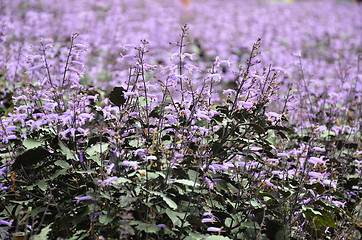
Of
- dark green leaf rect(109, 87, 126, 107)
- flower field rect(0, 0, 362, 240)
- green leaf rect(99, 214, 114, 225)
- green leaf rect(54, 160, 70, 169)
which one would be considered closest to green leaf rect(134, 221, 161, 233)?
flower field rect(0, 0, 362, 240)

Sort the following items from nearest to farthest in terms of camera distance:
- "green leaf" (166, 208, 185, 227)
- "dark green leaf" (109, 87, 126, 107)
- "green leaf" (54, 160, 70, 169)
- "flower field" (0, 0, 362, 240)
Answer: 1. "green leaf" (166, 208, 185, 227)
2. "flower field" (0, 0, 362, 240)
3. "green leaf" (54, 160, 70, 169)
4. "dark green leaf" (109, 87, 126, 107)

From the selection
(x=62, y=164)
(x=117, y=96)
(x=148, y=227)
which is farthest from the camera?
(x=117, y=96)

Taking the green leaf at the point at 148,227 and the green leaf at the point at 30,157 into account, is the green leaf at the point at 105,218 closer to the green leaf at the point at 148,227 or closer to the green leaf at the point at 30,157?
the green leaf at the point at 148,227

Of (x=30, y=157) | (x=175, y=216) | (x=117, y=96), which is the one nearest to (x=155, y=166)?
(x=175, y=216)

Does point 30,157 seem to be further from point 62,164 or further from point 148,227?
point 148,227

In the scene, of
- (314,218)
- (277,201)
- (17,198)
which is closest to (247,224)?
(277,201)

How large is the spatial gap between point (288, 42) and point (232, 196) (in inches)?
510

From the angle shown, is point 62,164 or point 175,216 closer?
point 175,216

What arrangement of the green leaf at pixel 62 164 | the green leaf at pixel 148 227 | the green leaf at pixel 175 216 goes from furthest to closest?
the green leaf at pixel 62 164 → the green leaf at pixel 175 216 → the green leaf at pixel 148 227

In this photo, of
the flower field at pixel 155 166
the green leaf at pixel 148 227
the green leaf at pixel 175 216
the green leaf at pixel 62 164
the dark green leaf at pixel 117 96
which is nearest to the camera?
the green leaf at pixel 148 227

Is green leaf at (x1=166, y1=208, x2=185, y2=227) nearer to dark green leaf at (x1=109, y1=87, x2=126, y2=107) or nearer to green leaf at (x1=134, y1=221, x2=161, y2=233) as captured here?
green leaf at (x1=134, y1=221, x2=161, y2=233)

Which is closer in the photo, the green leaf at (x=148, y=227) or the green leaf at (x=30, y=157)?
the green leaf at (x=148, y=227)

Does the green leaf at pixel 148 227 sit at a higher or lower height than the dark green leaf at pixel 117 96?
lower

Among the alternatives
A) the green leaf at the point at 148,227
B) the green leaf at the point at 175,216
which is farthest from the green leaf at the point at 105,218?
the green leaf at the point at 175,216
